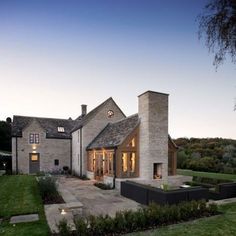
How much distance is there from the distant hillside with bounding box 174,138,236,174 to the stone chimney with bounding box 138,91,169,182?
35.1 feet

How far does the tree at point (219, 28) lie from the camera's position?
4113 millimetres

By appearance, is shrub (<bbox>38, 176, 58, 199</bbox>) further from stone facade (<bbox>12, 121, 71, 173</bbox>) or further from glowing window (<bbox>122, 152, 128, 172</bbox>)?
stone facade (<bbox>12, 121, 71, 173</bbox>)

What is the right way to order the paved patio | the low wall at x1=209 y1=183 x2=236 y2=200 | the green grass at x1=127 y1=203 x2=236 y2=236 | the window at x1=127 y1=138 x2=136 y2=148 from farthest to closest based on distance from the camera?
the window at x1=127 y1=138 x2=136 y2=148, the low wall at x1=209 y1=183 x2=236 y2=200, the paved patio, the green grass at x1=127 y1=203 x2=236 y2=236

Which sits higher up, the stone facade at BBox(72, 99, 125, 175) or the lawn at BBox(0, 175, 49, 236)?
the stone facade at BBox(72, 99, 125, 175)

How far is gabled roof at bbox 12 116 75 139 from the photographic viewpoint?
91.0ft

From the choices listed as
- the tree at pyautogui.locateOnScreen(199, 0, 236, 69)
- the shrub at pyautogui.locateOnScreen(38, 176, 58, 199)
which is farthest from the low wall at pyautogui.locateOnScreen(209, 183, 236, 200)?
the tree at pyautogui.locateOnScreen(199, 0, 236, 69)

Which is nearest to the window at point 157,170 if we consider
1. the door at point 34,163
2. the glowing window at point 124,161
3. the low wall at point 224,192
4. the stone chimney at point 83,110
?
the glowing window at point 124,161

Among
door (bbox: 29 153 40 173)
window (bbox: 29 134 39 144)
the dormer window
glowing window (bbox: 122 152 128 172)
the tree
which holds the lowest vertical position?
door (bbox: 29 153 40 173)

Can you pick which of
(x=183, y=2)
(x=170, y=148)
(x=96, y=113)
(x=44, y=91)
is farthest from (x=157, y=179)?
(x=44, y=91)

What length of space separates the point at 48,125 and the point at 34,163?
5.41 metres

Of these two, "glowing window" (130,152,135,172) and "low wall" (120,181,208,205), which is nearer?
"low wall" (120,181,208,205)

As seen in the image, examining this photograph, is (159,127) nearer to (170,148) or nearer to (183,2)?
(170,148)

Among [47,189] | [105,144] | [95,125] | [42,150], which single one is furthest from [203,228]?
[42,150]

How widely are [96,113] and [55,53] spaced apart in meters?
9.18
